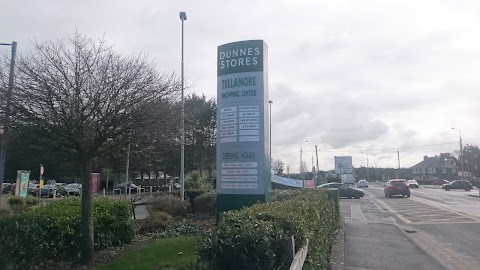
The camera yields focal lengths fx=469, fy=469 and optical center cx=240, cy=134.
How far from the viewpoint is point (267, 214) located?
5.40 metres

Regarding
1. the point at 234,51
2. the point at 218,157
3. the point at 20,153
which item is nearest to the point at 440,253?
the point at 218,157

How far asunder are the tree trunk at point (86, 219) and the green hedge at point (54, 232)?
0.39 m

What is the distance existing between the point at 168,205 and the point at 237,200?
6.07 meters

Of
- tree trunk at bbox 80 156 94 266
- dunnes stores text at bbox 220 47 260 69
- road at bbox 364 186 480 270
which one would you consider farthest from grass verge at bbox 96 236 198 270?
road at bbox 364 186 480 270

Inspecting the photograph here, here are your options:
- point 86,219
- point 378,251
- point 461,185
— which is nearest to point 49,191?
point 86,219

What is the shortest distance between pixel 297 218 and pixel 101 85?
5607 mm

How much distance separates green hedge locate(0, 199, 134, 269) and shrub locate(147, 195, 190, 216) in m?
4.53

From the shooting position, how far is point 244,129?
12.4 m

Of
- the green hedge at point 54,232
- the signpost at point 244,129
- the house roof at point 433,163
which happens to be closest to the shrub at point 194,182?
the green hedge at point 54,232

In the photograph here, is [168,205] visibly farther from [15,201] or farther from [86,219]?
[86,219]

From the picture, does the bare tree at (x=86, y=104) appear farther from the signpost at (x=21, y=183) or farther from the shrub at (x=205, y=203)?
the signpost at (x=21, y=183)

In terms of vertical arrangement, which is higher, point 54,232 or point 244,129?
point 244,129

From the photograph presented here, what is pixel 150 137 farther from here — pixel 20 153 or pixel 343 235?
pixel 343 235

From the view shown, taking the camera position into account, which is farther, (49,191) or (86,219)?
(49,191)
